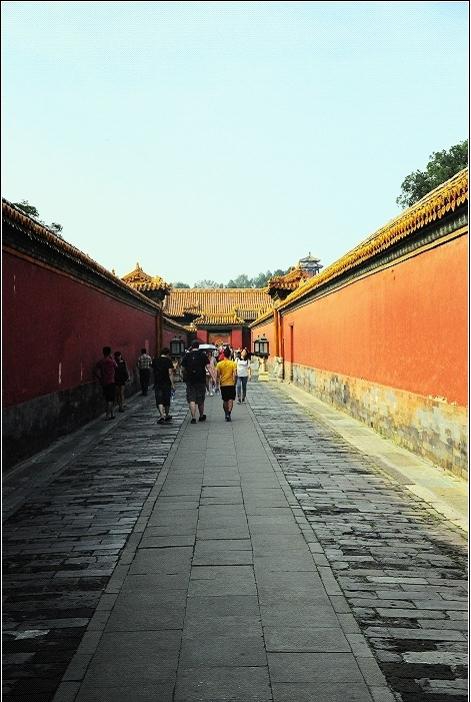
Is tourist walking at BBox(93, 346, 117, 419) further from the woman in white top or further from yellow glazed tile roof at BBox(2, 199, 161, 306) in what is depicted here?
the woman in white top

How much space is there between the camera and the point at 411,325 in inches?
507

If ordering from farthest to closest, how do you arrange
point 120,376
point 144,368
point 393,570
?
point 144,368 → point 120,376 → point 393,570

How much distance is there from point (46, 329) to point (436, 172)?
36125 mm

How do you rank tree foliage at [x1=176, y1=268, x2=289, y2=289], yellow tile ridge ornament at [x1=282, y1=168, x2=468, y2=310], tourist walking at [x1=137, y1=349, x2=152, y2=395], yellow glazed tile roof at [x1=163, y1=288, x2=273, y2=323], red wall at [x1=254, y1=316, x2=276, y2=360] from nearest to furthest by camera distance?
yellow tile ridge ornament at [x1=282, y1=168, x2=468, y2=310]
tourist walking at [x1=137, y1=349, x2=152, y2=395]
red wall at [x1=254, y1=316, x2=276, y2=360]
yellow glazed tile roof at [x1=163, y1=288, x2=273, y2=323]
tree foliage at [x1=176, y1=268, x2=289, y2=289]

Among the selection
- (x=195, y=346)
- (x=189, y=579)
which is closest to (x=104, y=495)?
(x=189, y=579)

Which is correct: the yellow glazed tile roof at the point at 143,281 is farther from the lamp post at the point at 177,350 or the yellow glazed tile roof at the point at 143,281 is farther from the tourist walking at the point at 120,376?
the tourist walking at the point at 120,376

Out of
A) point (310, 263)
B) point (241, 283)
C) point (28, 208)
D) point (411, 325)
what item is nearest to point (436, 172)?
point (310, 263)

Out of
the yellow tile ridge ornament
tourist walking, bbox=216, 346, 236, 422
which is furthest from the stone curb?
tourist walking, bbox=216, 346, 236, 422

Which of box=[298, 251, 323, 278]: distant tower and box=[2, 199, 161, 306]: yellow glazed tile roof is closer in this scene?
box=[2, 199, 161, 306]: yellow glazed tile roof

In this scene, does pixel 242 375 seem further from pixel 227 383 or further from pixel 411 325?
pixel 411 325

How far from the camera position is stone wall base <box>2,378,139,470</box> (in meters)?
11.0

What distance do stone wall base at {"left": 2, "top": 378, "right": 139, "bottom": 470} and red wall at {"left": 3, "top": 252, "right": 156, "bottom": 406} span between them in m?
0.18

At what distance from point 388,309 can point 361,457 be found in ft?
11.7

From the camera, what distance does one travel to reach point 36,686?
413cm
